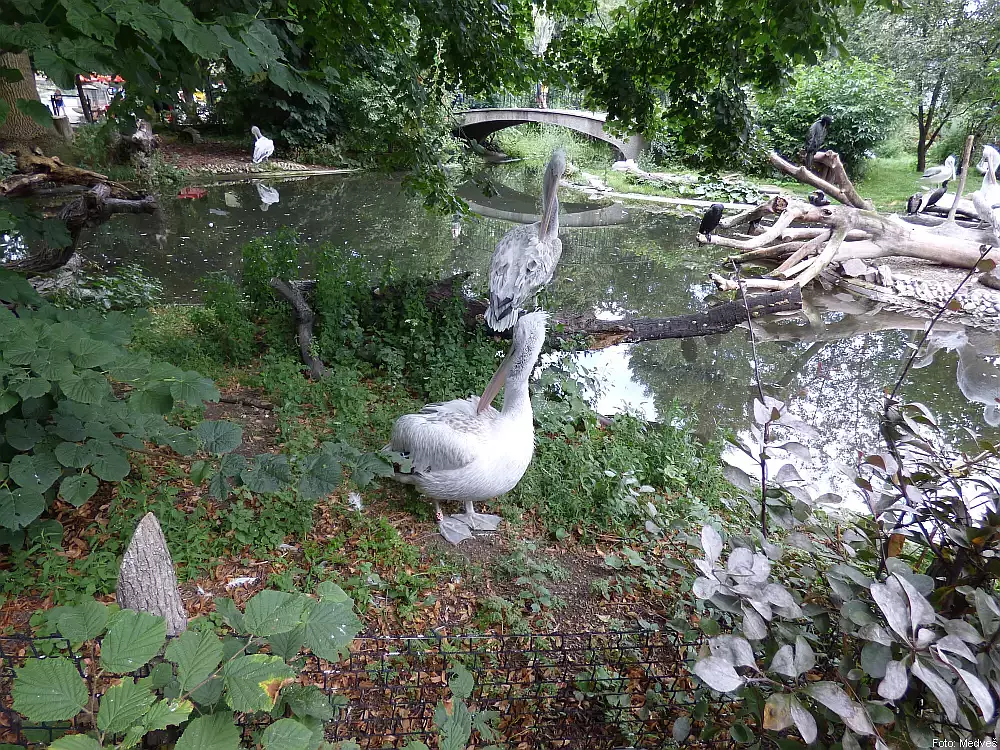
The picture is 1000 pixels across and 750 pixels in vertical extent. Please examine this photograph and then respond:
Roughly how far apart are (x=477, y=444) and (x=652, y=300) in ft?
21.5

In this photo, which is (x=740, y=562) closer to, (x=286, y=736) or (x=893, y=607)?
(x=893, y=607)

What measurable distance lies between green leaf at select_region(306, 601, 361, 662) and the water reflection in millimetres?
2261

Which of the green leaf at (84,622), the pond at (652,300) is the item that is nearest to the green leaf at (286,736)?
the green leaf at (84,622)

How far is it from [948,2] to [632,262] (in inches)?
551

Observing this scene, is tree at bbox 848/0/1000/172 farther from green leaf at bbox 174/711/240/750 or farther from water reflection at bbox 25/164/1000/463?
green leaf at bbox 174/711/240/750

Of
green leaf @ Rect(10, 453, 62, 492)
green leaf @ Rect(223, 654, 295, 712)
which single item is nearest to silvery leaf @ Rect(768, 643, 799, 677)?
green leaf @ Rect(223, 654, 295, 712)

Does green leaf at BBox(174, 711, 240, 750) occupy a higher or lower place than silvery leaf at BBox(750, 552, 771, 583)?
higher

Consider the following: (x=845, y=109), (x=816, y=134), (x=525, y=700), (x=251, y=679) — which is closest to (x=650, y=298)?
(x=816, y=134)

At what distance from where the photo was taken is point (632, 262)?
10961 millimetres

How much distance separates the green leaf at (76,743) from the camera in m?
0.94

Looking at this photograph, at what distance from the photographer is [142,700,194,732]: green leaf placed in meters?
1.00

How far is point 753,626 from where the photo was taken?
1.57 m

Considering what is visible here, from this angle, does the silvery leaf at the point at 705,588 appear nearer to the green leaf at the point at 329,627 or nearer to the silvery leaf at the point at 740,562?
the silvery leaf at the point at 740,562

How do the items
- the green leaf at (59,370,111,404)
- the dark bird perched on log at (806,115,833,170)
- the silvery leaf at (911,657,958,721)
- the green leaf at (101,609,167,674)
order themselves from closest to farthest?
the green leaf at (101,609,167,674), the silvery leaf at (911,657,958,721), the green leaf at (59,370,111,404), the dark bird perched on log at (806,115,833,170)
